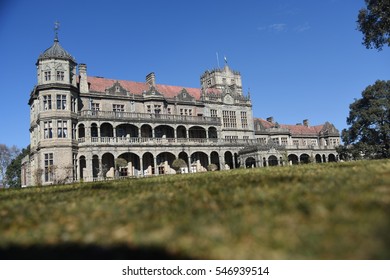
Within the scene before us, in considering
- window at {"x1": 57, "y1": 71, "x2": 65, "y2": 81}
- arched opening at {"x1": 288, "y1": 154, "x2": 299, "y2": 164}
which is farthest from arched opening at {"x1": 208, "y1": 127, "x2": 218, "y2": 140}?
window at {"x1": 57, "y1": 71, "x2": 65, "y2": 81}

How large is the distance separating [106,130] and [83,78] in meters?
6.48

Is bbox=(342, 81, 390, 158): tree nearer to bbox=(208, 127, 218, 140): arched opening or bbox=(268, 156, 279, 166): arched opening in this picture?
bbox=(268, 156, 279, 166): arched opening

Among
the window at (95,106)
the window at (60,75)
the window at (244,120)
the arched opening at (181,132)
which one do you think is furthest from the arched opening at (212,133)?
the window at (60,75)

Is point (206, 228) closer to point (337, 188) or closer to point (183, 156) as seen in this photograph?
point (337, 188)

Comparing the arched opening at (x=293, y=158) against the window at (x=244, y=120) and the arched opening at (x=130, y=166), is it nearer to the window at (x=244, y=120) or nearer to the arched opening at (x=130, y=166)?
the window at (x=244, y=120)

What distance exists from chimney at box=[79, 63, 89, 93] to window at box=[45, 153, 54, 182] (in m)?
8.39

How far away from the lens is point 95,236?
329 cm

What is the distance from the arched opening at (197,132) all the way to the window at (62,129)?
661 inches

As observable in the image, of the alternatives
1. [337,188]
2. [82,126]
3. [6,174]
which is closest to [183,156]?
[82,126]

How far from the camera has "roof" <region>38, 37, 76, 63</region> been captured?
34287mm

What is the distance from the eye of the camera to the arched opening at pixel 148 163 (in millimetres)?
39031
